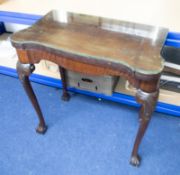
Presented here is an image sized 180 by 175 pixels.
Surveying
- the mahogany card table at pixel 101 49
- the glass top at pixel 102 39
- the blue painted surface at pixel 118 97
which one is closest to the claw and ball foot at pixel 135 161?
the mahogany card table at pixel 101 49

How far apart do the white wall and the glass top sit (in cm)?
11

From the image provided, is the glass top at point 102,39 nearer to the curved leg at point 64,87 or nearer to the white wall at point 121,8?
the white wall at point 121,8

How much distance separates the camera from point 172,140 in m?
1.23

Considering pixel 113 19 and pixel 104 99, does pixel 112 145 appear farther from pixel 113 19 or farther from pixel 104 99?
pixel 113 19

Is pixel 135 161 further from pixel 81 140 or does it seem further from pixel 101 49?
pixel 101 49

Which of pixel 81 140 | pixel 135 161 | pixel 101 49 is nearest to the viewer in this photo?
pixel 101 49

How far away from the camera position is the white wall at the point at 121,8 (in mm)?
1039

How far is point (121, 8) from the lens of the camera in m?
1.16

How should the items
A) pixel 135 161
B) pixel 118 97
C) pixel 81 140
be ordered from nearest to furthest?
pixel 135 161, pixel 81 140, pixel 118 97

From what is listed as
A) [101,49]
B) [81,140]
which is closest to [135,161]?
[81,140]

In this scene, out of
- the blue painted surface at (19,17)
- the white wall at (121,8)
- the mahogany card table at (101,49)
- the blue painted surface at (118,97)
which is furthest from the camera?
the blue painted surface at (118,97)

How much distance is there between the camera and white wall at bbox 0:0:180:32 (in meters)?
1.04

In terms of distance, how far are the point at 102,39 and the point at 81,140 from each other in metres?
0.65

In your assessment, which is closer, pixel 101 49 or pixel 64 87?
pixel 101 49
